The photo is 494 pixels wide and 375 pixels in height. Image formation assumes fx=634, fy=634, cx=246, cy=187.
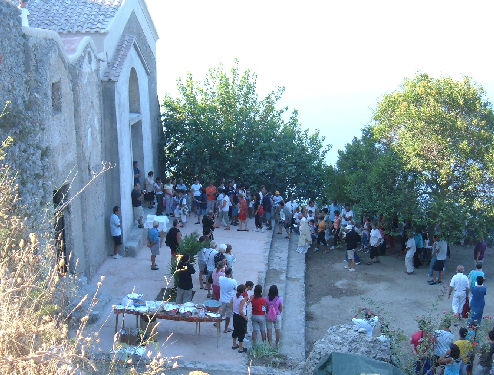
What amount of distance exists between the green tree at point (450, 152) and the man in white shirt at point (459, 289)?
2805mm

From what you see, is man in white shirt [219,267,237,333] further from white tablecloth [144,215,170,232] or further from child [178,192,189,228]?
child [178,192,189,228]

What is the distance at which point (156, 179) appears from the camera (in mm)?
21609

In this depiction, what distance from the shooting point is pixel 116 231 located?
1762 centimetres

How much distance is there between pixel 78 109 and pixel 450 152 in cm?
993


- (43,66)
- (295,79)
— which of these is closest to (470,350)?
(43,66)

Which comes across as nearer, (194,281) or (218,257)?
(218,257)

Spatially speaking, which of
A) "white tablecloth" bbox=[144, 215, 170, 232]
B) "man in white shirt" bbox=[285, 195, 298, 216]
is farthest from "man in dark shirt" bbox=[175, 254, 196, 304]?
"man in white shirt" bbox=[285, 195, 298, 216]

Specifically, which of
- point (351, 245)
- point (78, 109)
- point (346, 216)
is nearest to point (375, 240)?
point (351, 245)

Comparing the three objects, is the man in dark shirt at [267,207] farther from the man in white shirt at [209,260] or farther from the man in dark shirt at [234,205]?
the man in white shirt at [209,260]

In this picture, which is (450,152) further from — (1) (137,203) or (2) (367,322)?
(1) (137,203)

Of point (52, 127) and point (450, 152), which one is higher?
point (52, 127)

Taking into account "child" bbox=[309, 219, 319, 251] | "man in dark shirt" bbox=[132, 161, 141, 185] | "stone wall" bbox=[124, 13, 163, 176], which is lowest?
"child" bbox=[309, 219, 319, 251]

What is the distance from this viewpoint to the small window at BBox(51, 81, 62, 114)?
14313 mm

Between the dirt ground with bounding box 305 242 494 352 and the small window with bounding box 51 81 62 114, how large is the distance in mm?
7782
